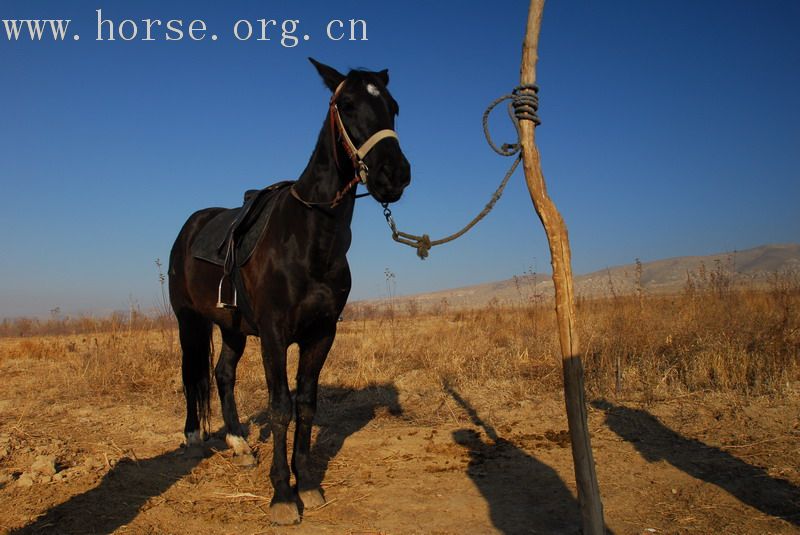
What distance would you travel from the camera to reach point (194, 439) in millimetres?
5266

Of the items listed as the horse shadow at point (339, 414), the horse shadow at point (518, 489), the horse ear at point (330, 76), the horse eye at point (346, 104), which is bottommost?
the horse shadow at point (518, 489)

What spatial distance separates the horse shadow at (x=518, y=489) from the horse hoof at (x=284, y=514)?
50.8 inches

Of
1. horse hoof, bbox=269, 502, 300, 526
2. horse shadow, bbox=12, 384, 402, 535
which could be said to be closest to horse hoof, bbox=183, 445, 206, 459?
horse shadow, bbox=12, 384, 402, 535

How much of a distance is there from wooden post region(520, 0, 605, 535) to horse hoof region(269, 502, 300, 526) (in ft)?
6.14

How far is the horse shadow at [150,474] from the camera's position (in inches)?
137

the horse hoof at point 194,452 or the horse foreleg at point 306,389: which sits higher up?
the horse foreleg at point 306,389


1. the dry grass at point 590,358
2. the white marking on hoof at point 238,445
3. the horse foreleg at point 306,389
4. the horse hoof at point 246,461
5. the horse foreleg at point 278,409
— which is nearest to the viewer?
the horse foreleg at point 278,409

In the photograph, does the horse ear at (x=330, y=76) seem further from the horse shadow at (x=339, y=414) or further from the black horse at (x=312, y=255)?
the horse shadow at (x=339, y=414)

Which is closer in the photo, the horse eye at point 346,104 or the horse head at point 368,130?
the horse head at point 368,130

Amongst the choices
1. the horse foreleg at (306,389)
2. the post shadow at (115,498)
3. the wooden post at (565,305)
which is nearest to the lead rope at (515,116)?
the wooden post at (565,305)

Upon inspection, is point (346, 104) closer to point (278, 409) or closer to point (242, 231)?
point (242, 231)

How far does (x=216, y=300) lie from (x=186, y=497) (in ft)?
5.73

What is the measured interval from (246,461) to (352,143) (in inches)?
122

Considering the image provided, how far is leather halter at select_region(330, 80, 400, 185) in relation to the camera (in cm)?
323
